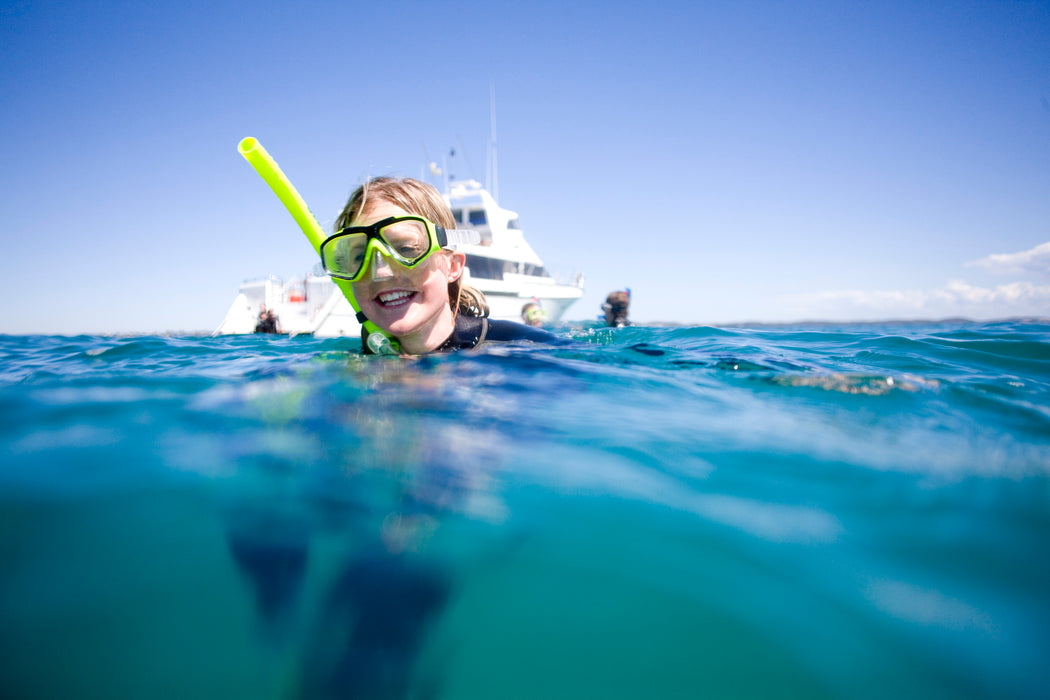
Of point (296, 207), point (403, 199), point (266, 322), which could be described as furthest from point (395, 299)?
point (266, 322)

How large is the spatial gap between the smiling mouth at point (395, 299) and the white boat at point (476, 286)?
39.3ft

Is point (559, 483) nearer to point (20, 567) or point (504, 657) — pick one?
point (504, 657)

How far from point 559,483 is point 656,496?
0.32 metres

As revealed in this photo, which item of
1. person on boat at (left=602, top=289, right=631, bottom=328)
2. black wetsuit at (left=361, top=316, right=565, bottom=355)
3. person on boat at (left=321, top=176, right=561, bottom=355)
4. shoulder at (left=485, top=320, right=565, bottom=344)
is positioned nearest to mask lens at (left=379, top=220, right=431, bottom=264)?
person on boat at (left=321, top=176, right=561, bottom=355)

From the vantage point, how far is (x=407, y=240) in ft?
8.77

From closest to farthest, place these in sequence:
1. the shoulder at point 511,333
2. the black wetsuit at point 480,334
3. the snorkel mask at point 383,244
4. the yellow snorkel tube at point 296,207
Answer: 1. the snorkel mask at point 383,244
2. the yellow snorkel tube at point 296,207
3. the black wetsuit at point 480,334
4. the shoulder at point 511,333

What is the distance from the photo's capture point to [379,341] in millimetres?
3004

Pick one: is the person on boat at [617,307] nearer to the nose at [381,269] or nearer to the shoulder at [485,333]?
the shoulder at [485,333]

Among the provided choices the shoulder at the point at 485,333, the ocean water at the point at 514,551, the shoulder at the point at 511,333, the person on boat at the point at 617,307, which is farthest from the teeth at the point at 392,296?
the person on boat at the point at 617,307

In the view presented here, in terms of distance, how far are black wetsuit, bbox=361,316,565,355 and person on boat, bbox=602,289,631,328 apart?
19.0 feet

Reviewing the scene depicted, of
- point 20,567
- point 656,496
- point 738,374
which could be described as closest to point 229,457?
point 20,567

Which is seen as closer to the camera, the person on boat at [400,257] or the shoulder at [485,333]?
the person on boat at [400,257]

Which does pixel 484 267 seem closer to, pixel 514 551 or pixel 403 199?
pixel 403 199

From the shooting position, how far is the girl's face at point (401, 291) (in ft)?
8.69
